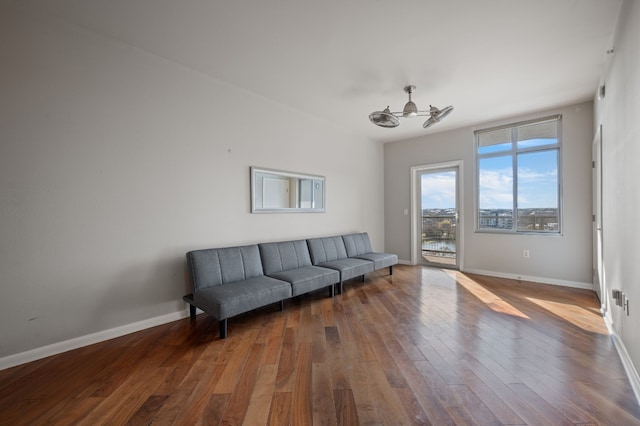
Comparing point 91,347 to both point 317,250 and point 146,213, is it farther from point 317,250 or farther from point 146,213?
point 317,250

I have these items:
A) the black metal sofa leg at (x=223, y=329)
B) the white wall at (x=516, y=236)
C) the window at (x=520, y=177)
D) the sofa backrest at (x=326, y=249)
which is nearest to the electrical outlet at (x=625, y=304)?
the white wall at (x=516, y=236)

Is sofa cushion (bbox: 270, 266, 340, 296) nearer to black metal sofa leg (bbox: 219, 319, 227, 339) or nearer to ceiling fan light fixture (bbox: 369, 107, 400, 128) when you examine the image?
black metal sofa leg (bbox: 219, 319, 227, 339)

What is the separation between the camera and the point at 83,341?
89.7 inches

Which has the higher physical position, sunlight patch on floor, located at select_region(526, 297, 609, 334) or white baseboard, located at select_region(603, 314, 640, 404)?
white baseboard, located at select_region(603, 314, 640, 404)

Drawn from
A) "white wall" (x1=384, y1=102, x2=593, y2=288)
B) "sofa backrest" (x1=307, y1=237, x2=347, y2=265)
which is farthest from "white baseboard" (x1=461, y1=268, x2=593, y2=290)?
"sofa backrest" (x1=307, y1=237, x2=347, y2=265)

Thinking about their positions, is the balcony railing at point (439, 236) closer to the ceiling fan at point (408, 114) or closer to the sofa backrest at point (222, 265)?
the ceiling fan at point (408, 114)

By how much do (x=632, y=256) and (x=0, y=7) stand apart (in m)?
4.89

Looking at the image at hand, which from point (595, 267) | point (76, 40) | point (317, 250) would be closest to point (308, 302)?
point (317, 250)

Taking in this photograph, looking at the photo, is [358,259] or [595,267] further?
[358,259]

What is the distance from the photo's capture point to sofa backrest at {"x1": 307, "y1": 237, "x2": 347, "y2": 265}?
4020 mm

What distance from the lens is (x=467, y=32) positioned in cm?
235

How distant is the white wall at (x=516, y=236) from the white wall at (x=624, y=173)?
4.77 ft

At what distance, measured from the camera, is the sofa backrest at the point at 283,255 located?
11.2 feet

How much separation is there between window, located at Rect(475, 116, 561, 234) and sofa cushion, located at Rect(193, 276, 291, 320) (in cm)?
399
